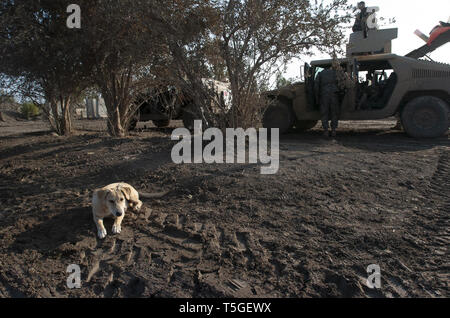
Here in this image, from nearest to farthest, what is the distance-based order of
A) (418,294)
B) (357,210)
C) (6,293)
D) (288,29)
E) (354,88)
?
(418,294) → (6,293) → (357,210) → (288,29) → (354,88)

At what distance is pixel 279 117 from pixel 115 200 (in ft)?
20.9

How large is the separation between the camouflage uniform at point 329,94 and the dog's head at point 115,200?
5.88m

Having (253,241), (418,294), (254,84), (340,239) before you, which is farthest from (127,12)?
(418,294)

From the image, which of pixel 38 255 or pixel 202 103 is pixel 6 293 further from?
pixel 202 103

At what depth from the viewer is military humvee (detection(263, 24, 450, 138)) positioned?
24.6 ft

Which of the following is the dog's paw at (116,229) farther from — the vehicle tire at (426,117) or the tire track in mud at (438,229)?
the vehicle tire at (426,117)

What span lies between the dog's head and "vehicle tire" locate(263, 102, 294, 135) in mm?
6123

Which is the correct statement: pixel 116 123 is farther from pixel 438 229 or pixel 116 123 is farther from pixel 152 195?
pixel 438 229

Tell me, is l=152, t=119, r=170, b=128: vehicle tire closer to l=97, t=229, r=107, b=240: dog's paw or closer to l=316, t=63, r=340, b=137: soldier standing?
l=316, t=63, r=340, b=137: soldier standing

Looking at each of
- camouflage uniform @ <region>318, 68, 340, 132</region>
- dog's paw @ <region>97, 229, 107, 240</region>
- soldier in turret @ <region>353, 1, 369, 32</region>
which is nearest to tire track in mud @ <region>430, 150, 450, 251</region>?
camouflage uniform @ <region>318, 68, 340, 132</region>

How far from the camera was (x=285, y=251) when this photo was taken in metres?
2.89

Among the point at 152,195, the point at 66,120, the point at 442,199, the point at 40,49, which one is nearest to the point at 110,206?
the point at 152,195

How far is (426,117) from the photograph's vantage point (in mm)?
7555
